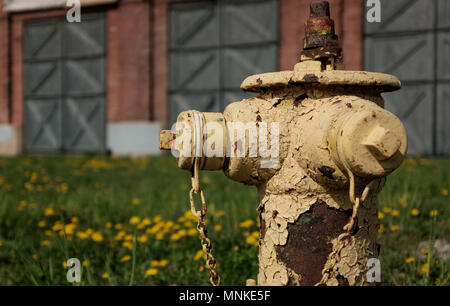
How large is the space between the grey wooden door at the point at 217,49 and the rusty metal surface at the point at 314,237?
8110mm

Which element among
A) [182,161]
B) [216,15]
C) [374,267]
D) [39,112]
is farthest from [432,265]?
[39,112]

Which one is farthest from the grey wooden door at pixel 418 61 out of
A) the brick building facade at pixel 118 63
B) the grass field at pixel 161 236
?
the grass field at pixel 161 236

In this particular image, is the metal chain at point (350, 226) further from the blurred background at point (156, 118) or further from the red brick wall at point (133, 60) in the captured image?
the red brick wall at point (133, 60)

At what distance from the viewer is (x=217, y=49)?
9750 mm

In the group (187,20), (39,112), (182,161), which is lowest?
(182,161)

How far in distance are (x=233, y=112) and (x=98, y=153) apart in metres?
9.75

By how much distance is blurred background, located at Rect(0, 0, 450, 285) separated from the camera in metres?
2.77

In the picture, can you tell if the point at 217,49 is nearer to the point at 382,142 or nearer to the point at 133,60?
the point at 133,60

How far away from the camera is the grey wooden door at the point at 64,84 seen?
10734mm

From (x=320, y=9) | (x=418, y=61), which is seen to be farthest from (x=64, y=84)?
(x=320, y=9)

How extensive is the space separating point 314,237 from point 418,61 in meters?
8.15

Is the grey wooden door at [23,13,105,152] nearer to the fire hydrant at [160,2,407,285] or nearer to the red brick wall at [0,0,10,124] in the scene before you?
the red brick wall at [0,0,10,124]

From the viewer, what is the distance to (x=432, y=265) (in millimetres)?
2268

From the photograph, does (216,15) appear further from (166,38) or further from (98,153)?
(98,153)
